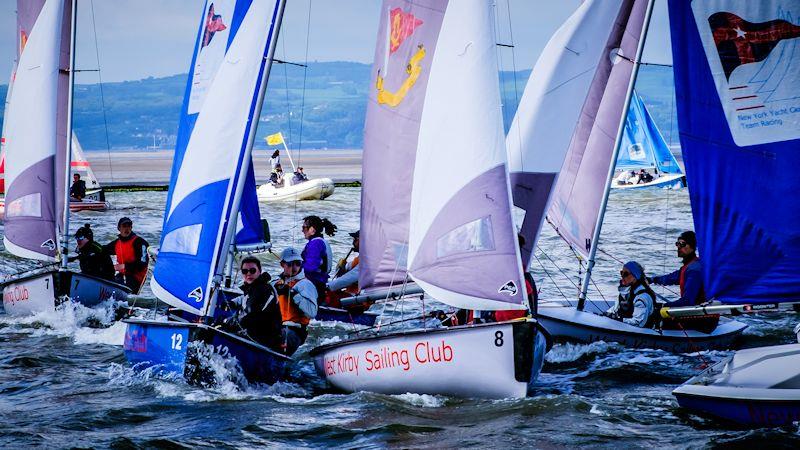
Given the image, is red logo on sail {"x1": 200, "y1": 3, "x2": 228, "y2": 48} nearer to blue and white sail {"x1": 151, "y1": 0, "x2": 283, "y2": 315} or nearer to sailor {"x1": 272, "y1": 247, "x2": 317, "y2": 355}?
blue and white sail {"x1": 151, "y1": 0, "x2": 283, "y2": 315}

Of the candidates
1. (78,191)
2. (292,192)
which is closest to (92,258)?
(78,191)

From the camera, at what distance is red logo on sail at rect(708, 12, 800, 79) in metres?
9.79

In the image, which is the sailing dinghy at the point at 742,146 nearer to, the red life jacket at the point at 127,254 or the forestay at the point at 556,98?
the forestay at the point at 556,98

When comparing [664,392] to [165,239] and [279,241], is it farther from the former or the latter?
[279,241]

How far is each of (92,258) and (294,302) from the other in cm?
545

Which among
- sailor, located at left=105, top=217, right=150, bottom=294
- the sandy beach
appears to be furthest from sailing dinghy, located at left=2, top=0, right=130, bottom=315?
the sandy beach

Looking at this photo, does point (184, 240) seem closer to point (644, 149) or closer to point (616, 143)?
point (616, 143)

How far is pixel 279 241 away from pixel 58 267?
11152mm

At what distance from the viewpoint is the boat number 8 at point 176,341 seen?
10.3 m

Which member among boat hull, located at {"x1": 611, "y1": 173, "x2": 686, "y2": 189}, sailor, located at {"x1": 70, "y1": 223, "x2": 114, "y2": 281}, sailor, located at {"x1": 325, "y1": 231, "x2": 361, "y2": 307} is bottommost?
sailor, located at {"x1": 325, "y1": 231, "x2": 361, "y2": 307}

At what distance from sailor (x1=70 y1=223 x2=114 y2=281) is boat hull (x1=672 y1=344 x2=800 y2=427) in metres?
8.81

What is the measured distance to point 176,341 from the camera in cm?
1035

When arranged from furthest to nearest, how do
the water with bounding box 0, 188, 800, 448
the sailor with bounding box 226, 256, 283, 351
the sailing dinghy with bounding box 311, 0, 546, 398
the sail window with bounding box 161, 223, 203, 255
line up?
the sail window with bounding box 161, 223, 203, 255
the sailor with bounding box 226, 256, 283, 351
the sailing dinghy with bounding box 311, 0, 546, 398
the water with bounding box 0, 188, 800, 448

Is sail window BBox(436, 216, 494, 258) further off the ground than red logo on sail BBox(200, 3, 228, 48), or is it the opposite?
red logo on sail BBox(200, 3, 228, 48)
